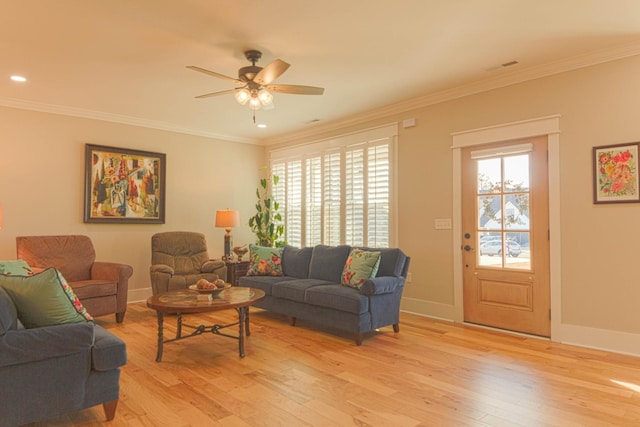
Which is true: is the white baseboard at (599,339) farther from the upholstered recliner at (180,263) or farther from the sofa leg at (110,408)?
the upholstered recliner at (180,263)

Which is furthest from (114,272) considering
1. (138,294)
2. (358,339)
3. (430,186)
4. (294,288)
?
(430,186)

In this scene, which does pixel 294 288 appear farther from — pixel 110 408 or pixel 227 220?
pixel 110 408

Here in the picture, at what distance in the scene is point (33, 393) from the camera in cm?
214

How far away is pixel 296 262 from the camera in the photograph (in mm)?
5266

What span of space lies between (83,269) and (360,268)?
11.3 ft

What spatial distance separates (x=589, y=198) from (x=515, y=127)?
3.36 ft

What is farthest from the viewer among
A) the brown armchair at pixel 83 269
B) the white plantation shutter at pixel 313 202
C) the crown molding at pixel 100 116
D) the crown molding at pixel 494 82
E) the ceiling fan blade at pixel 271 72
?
the white plantation shutter at pixel 313 202

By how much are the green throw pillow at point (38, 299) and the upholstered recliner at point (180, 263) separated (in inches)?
108

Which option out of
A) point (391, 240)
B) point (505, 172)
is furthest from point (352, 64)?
point (391, 240)

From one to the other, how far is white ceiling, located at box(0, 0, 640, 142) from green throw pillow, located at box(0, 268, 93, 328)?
6.40 feet

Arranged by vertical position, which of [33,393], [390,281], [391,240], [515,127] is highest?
[515,127]

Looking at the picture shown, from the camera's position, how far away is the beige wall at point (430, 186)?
3.61 meters

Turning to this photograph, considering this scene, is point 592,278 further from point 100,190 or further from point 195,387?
point 100,190

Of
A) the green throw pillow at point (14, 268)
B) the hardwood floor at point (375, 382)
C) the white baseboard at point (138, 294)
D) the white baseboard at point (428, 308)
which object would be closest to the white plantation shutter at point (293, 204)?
the white baseboard at point (428, 308)
